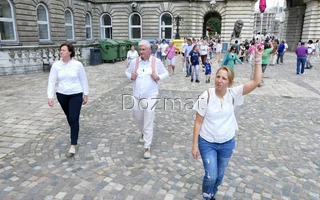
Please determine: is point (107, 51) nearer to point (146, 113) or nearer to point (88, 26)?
point (88, 26)

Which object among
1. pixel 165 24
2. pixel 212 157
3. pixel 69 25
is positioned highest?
pixel 165 24

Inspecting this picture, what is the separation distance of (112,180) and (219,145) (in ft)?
5.77

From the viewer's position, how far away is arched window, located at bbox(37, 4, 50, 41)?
70.3 feet

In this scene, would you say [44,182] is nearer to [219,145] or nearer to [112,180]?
[112,180]

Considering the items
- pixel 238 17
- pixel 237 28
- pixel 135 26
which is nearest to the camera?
pixel 237 28

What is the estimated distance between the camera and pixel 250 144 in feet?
17.3

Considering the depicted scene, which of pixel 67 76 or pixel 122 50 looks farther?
pixel 122 50

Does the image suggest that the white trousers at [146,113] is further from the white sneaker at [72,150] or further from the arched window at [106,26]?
the arched window at [106,26]

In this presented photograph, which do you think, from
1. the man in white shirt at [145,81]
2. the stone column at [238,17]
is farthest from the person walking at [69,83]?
the stone column at [238,17]

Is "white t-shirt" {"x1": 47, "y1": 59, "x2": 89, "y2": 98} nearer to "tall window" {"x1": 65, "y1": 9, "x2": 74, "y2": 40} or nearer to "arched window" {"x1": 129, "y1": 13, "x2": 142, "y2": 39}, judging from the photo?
"tall window" {"x1": 65, "y1": 9, "x2": 74, "y2": 40}

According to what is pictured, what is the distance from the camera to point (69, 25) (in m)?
26.1

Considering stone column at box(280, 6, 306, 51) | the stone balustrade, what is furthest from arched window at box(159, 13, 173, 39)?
stone column at box(280, 6, 306, 51)

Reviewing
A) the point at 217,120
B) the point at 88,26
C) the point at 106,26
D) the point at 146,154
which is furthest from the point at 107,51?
the point at 217,120

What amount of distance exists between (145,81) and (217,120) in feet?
6.05
